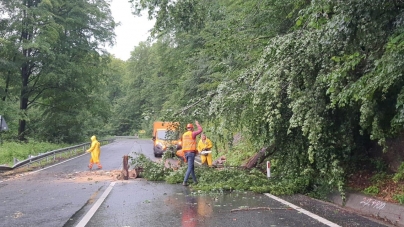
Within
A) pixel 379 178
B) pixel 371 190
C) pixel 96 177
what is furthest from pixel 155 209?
pixel 96 177

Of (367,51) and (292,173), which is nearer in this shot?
(367,51)

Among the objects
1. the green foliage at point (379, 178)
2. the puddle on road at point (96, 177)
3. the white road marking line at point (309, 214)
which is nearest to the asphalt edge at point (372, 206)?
the green foliage at point (379, 178)

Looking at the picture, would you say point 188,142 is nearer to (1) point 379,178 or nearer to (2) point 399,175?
(1) point 379,178

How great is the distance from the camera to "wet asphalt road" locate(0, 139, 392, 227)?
691cm

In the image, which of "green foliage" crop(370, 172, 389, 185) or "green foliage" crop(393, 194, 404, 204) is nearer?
"green foliage" crop(393, 194, 404, 204)

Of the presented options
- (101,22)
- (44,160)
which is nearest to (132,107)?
(101,22)

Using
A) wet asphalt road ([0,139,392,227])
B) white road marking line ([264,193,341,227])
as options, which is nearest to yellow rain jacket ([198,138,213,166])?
wet asphalt road ([0,139,392,227])

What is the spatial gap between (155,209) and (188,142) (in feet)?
12.8

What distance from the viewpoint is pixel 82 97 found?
116 feet

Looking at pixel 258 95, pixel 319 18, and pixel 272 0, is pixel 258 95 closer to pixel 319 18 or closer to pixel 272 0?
pixel 319 18

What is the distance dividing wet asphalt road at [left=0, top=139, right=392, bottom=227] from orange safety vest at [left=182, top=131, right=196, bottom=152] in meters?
1.13

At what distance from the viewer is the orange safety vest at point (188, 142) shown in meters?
11.9

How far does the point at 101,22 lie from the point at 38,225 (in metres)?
31.6

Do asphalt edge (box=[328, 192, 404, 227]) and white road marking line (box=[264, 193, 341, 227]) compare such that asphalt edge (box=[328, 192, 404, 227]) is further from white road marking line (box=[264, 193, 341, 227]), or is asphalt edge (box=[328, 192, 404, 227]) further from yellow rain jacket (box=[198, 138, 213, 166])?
yellow rain jacket (box=[198, 138, 213, 166])
